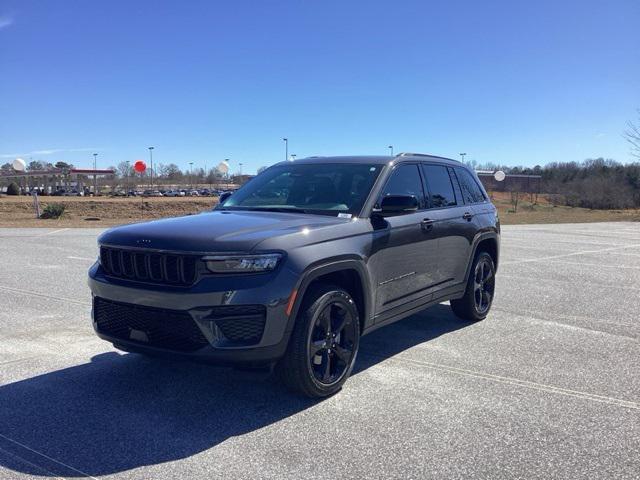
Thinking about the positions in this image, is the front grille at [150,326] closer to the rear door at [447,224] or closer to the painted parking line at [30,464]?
the painted parking line at [30,464]

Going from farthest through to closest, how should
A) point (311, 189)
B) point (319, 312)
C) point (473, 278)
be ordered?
point (473, 278) < point (311, 189) < point (319, 312)

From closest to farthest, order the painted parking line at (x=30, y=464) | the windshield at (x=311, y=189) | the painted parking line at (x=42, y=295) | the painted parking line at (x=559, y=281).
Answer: the painted parking line at (x=30, y=464) → the windshield at (x=311, y=189) → the painted parking line at (x=42, y=295) → the painted parking line at (x=559, y=281)

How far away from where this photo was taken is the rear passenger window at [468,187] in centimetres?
661

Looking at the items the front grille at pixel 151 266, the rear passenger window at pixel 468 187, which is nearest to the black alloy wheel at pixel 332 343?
the front grille at pixel 151 266

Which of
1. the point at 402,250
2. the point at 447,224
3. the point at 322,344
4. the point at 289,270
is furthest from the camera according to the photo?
the point at 447,224

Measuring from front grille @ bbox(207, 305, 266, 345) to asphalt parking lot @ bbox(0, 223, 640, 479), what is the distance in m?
0.59

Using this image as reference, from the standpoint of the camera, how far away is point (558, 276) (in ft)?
33.1

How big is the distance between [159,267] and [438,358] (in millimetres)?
2713

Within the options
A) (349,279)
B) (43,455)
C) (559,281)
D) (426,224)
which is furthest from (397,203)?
(559,281)

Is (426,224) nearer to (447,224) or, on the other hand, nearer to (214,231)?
(447,224)

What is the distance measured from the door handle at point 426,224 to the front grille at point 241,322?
2.21 meters

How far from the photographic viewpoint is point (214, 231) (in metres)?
4.00

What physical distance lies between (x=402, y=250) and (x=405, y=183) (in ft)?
2.45

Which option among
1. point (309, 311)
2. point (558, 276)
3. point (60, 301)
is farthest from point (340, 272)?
point (558, 276)
